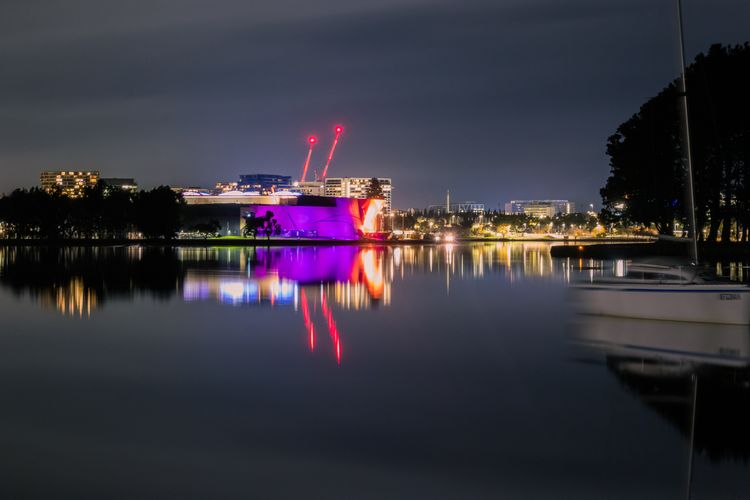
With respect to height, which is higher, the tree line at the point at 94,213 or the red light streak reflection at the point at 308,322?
the tree line at the point at 94,213

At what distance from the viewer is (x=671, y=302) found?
26.3 m

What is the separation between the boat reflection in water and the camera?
13.5m

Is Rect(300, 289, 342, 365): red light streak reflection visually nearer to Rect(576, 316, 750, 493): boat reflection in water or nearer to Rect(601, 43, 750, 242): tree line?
Rect(576, 316, 750, 493): boat reflection in water

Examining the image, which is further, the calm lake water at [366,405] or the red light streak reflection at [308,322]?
the red light streak reflection at [308,322]

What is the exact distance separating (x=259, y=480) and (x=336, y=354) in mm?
10924

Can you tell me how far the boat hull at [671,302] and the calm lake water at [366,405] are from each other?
514 mm

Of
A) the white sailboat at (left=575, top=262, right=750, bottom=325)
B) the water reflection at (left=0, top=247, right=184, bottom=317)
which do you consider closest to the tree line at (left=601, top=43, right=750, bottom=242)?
the white sailboat at (left=575, top=262, right=750, bottom=325)

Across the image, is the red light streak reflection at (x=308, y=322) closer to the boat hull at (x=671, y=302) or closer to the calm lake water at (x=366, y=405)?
the calm lake water at (x=366, y=405)

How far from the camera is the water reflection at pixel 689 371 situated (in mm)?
13633

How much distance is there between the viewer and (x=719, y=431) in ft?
44.8

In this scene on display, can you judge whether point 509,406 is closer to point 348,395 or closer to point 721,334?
point 348,395

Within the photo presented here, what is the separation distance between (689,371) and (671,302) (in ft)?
24.9

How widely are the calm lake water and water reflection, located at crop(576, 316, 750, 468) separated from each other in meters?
0.07

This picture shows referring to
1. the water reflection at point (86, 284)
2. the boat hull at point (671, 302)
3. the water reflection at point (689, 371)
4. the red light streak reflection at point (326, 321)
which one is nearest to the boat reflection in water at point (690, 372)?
the water reflection at point (689, 371)
